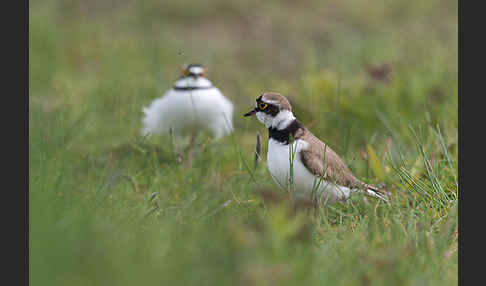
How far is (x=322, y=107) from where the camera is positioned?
550cm

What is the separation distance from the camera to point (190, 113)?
495 cm

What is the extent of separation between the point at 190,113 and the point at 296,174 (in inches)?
72.5

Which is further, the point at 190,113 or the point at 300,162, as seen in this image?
the point at 190,113

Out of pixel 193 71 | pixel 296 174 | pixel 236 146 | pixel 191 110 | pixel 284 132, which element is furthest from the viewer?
pixel 193 71

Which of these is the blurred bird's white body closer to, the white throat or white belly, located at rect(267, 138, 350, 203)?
the white throat

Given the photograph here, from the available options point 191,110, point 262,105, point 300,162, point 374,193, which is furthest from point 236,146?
point 191,110

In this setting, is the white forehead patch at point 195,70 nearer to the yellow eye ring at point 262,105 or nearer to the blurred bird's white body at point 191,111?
the blurred bird's white body at point 191,111

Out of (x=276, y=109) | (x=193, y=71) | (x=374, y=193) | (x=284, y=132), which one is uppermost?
(x=193, y=71)

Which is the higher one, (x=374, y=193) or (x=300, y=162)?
(x=300, y=162)

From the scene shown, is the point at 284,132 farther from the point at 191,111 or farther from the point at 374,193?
the point at 191,111

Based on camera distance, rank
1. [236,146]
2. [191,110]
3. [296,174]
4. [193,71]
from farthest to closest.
A: [193,71] < [191,110] < [236,146] < [296,174]

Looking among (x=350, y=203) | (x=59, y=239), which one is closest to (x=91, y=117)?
(x=350, y=203)

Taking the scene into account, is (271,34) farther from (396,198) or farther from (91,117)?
(396,198)

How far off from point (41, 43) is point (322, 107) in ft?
13.4
